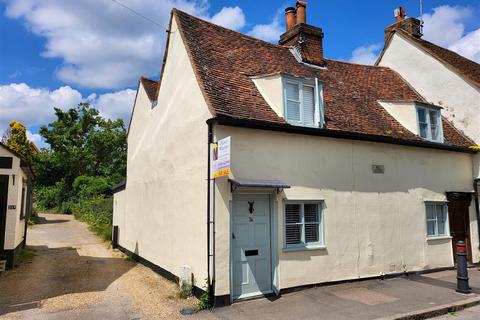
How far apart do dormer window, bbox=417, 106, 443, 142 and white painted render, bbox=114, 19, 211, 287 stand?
7991 millimetres

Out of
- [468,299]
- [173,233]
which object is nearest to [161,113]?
[173,233]

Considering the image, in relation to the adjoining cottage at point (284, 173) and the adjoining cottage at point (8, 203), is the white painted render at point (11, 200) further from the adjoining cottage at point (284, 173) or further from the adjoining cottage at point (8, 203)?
the adjoining cottage at point (284, 173)

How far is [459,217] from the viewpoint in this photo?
41.9 ft

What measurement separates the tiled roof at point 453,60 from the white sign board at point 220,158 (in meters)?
10.9

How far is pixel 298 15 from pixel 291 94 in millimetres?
5704

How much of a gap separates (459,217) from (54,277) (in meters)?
13.6

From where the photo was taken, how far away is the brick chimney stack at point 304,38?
Result: 44.7 ft

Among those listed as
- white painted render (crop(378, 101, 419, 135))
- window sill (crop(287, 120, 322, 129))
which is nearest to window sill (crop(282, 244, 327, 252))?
window sill (crop(287, 120, 322, 129))

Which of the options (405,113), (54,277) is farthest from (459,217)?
(54,277)

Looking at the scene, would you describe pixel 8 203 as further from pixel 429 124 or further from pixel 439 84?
pixel 439 84

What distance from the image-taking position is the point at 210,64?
401 inches

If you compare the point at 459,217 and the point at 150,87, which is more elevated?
the point at 150,87

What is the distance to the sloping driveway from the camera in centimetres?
758

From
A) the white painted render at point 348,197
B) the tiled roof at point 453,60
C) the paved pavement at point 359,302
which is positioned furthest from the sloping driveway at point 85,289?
the tiled roof at point 453,60
